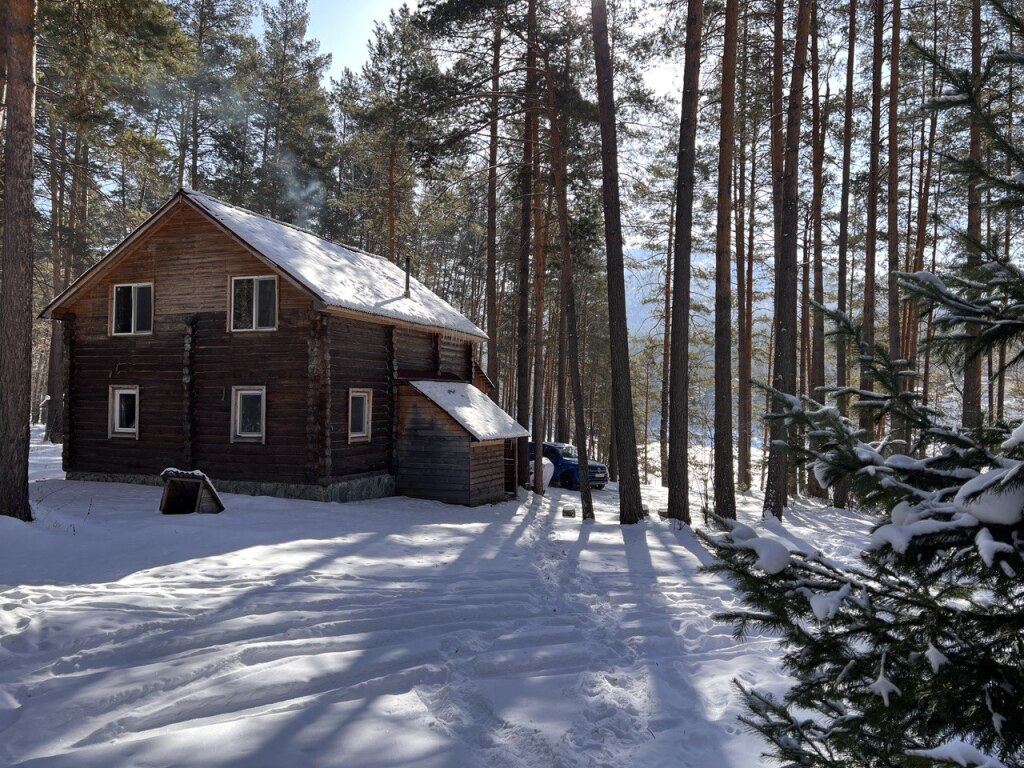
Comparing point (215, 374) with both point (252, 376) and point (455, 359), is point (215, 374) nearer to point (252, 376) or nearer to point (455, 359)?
point (252, 376)

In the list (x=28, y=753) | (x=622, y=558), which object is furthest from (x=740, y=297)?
(x=28, y=753)

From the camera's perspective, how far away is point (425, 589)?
25.7 feet

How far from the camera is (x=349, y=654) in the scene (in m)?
5.64

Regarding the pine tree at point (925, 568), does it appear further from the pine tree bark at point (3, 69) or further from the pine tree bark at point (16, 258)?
the pine tree bark at point (3, 69)

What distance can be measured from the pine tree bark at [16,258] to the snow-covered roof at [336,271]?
5422 millimetres

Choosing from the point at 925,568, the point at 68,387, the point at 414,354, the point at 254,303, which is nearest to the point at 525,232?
the point at 414,354

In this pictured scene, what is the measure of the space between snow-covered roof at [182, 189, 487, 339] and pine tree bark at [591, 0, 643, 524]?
6265 millimetres

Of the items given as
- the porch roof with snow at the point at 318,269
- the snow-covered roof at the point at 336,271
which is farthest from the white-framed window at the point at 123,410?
the snow-covered roof at the point at 336,271

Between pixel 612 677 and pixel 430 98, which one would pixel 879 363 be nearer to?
pixel 612 677

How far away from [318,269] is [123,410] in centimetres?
671

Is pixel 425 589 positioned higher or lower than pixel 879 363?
lower

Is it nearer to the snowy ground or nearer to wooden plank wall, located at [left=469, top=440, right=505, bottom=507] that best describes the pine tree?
the snowy ground

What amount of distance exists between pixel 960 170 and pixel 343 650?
561 cm

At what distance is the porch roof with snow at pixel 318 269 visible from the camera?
15203 millimetres
